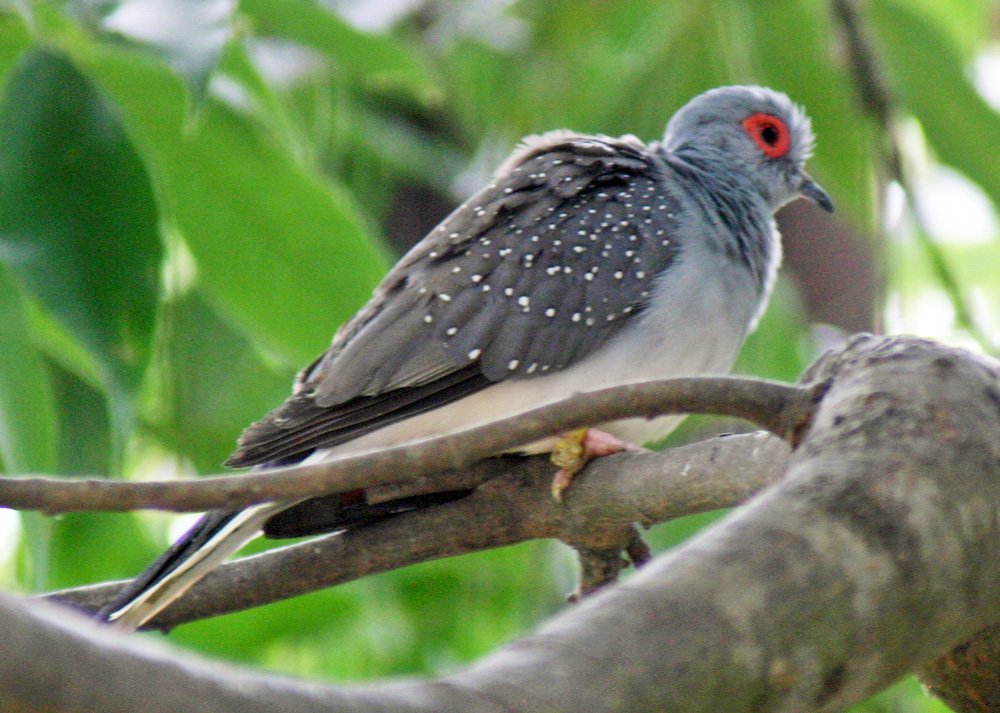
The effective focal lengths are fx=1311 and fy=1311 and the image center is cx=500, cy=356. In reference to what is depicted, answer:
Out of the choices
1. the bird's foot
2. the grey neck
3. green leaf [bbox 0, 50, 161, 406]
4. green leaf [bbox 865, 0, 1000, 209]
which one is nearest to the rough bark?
the bird's foot

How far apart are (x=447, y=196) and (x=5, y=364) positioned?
3.21 meters

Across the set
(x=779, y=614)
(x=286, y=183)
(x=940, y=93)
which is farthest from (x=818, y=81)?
(x=779, y=614)

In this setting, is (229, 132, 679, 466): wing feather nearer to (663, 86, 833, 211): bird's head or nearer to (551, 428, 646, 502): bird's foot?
(663, 86, 833, 211): bird's head

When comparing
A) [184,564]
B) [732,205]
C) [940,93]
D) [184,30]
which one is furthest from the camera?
[940,93]

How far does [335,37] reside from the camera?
3.42 m

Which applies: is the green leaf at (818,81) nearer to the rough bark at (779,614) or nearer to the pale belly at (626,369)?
the pale belly at (626,369)

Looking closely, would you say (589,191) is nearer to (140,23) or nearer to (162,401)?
(140,23)

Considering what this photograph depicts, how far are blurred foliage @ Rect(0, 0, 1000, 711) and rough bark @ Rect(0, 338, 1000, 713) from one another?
149cm

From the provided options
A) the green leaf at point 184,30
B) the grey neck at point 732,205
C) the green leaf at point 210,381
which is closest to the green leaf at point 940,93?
the grey neck at point 732,205

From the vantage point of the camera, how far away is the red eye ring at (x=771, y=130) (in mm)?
3539

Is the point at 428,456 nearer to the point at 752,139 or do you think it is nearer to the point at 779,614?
the point at 779,614

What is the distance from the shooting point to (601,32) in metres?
4.77

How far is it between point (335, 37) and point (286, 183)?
19.0 inches

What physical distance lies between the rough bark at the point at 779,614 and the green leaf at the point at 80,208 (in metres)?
1.58
